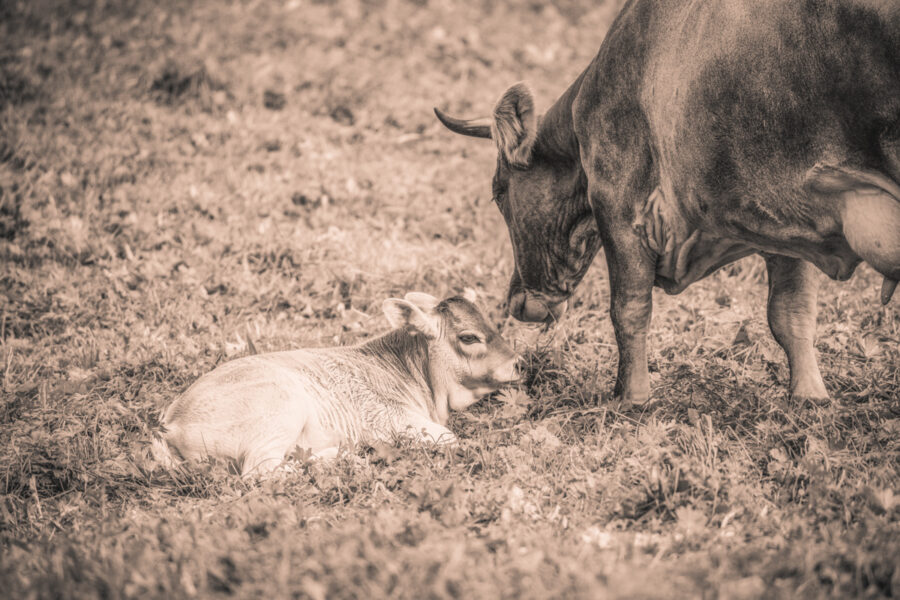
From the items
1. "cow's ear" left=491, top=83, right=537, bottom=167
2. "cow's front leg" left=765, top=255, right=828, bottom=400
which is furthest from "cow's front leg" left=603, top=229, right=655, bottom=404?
"cow's ear" left=491, top=83, right=537, bottom=167

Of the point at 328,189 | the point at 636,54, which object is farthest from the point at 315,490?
the point at 328,189

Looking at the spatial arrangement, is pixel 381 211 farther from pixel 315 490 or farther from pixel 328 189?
pixel 315 490

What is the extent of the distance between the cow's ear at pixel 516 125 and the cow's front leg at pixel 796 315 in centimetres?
158

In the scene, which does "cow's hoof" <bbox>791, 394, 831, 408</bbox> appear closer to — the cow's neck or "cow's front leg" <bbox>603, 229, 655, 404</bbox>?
"cow's front leg" <bbox>603, 229, 655, 404</bbox>

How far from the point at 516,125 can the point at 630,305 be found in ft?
4.50

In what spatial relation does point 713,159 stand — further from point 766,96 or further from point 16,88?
point 16,88

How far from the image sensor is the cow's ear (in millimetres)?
5457

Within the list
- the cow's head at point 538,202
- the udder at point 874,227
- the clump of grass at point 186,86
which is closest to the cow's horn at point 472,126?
the cow's head at point 538,202

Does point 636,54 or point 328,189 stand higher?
point 636,54

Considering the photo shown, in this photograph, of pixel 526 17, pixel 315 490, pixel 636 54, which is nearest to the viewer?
pixel 315 490

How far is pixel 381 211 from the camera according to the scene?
8289 mm

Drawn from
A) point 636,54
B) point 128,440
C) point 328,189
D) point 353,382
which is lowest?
point 128,440

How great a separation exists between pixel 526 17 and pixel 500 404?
8.80 metres

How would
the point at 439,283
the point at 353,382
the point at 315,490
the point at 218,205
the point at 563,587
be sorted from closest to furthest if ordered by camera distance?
the point at 563,587, the point at 315,490, the point at 353,382, the point at 439,283, the point at 218,205
